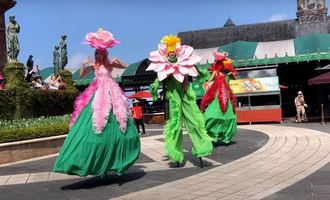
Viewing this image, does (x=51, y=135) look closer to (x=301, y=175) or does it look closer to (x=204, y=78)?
(x=204, y=78)

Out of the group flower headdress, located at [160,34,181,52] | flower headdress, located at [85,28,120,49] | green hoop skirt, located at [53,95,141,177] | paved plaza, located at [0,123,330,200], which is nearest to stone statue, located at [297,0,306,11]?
paved plaza, located at [0,123,330,200]

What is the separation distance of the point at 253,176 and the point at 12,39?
8.98 meters

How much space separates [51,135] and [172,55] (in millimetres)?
4924

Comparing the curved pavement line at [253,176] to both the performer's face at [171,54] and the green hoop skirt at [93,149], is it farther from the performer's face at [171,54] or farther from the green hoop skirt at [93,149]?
the performer's face at [171,54]

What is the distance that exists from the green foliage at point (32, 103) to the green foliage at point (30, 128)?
1.72ft

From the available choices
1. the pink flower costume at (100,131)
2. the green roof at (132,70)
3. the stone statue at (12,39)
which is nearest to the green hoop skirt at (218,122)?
the pink flower costume at (100,131)

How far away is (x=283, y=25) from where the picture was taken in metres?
38.0

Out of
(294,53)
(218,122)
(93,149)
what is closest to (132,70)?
(294,53)

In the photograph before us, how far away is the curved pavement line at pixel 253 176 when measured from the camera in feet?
22.2

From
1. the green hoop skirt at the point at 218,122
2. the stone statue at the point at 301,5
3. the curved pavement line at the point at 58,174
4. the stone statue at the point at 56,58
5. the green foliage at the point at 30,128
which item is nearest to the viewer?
the curved pavement line at the point at 58,174

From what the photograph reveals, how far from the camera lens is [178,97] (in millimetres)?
9320

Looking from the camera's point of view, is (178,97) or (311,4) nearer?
(178,97)

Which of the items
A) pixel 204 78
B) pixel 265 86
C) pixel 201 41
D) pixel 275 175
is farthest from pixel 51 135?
pixel 201 41

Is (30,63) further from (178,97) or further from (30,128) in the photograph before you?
(178,97)
